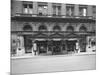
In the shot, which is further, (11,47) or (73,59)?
(73,59)

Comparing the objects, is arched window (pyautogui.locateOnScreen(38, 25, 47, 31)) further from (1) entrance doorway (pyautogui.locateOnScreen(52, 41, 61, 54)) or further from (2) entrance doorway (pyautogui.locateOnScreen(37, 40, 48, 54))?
(1) entrance doorway (pyautogui.locateOnScreen(52, 41, 61, 54))

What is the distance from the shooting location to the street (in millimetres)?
2816

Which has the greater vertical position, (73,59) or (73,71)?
(73,59)

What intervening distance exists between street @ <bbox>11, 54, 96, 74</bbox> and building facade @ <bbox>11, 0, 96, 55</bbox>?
154 millimetres

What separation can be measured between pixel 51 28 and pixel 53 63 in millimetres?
874

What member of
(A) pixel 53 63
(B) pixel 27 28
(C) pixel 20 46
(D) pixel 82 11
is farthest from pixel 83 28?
(C) pixel 20 46

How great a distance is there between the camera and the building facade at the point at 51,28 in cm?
280

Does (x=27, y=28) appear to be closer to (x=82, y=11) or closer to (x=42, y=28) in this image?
(x=42, y=28)

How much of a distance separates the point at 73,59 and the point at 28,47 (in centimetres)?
118

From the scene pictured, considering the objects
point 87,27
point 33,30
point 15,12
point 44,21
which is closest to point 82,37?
point 87,27

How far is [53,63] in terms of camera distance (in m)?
2.99

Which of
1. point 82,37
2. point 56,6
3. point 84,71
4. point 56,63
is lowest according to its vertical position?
point 84,71

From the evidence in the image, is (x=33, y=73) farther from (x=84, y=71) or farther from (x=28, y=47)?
(x=84, y=71)

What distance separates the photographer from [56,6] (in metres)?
2.98
